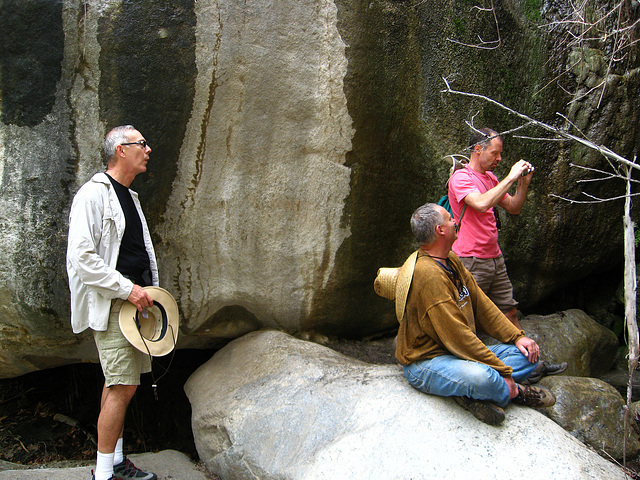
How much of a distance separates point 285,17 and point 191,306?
1.93 m

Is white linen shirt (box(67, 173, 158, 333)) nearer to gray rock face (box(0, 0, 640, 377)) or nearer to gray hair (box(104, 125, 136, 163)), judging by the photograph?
gray hair (box(104, 125, 136, 163))

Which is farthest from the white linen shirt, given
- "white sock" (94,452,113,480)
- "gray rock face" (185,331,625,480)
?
"gray rock face" (185,331,625,480)

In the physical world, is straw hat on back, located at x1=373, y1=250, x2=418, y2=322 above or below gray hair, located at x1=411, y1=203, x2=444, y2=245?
below

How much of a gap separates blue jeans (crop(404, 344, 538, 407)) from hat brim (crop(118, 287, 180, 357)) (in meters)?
1.27

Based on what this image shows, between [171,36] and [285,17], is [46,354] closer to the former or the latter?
[171,36]

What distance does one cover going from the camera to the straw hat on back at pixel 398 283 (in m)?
2.57

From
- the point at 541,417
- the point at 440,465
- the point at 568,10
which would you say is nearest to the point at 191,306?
the point at 440,465

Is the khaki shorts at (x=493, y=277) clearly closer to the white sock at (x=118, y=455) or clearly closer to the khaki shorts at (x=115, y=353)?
the khaki shorts at (x=115, y=353)

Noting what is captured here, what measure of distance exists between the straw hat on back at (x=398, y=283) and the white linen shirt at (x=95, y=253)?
4.08 ft

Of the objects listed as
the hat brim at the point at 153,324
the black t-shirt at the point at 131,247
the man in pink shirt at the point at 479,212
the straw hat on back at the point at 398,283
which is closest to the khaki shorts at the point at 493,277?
the man in pink shirt at the point at 479,212

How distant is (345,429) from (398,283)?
776mm

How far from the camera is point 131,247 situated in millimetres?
2855

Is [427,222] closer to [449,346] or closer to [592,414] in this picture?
[449,346]

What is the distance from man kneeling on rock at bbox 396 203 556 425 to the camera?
8.10 ft
